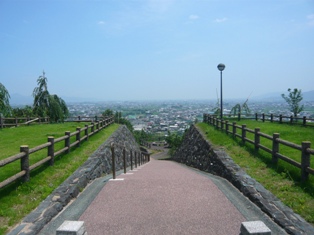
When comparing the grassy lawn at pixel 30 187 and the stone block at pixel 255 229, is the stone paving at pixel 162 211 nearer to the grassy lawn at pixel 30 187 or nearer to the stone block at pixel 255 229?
the stone block at pixel 255 229

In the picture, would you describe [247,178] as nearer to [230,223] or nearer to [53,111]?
[230,223]

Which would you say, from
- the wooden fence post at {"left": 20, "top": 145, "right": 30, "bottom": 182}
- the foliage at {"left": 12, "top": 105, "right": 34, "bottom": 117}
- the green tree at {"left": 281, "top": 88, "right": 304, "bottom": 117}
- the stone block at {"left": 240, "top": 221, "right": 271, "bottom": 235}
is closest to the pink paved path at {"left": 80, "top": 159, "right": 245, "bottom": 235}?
the stone block at {"left": 240, "top": 221, "right": 271, "bottom": 235}

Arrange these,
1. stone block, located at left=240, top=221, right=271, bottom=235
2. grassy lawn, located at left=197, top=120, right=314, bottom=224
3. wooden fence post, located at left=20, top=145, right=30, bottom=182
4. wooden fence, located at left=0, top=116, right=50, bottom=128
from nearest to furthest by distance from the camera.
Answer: stone block, located at left=240, top=221, right=271, bottom=235 → grassy lawn, located at left=197, top=120, right=314, bottom=224 → wooden fence post, located at left=20, top=145, right=30, bottom=182 → wooden fence, located at left=0, top=116, right=50, bottom=128

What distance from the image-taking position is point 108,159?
44.0 ft

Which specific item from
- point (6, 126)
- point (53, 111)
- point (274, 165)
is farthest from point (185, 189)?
point (53, 111)

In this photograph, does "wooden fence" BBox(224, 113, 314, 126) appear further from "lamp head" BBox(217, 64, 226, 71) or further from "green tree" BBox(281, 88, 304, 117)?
"green tree" BBox(281, 88, 304, 117)

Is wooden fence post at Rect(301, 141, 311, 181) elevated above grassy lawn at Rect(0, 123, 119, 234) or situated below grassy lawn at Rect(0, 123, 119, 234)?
above

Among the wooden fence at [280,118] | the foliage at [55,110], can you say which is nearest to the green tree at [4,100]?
the foliage at [55,110]

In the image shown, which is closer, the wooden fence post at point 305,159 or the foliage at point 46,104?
the wooden fence post at point 305,159

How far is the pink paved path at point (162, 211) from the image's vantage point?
4742 millimetres

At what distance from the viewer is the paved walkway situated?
4762mm

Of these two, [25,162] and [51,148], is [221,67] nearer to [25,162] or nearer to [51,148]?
[51,148]

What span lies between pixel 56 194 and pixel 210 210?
3.70 metres

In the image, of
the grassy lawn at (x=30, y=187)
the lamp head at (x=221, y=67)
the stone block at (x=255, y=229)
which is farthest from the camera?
the lamp head at (x=221, y=67)
